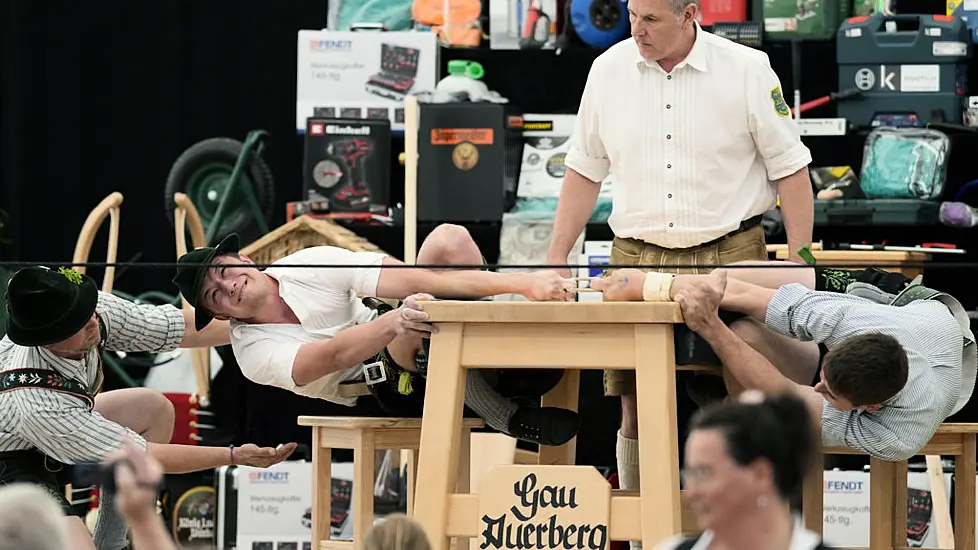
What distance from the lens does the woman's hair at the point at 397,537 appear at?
1.97 metres

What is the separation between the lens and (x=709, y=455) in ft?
6.49

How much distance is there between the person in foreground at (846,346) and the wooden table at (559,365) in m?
0.14

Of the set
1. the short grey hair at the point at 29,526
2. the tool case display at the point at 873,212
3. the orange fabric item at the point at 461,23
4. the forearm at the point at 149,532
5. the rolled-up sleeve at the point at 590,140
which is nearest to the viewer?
the short grey hair at the point at 29,526

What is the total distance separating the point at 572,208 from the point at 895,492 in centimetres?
105

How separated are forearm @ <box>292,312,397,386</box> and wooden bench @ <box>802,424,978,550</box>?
0.98 meters

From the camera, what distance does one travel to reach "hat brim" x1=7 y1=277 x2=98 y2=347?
3346 mm

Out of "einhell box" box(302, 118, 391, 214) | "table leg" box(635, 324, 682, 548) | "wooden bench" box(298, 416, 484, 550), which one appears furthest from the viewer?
"einhell box" box(302, 118, 391, 214)

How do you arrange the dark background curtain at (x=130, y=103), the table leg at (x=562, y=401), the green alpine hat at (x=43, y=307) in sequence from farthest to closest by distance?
the dark background curtain at (x=130, y=103), the table leg at (x=562, y=401), the green alpine hat at (x=43, y=307)

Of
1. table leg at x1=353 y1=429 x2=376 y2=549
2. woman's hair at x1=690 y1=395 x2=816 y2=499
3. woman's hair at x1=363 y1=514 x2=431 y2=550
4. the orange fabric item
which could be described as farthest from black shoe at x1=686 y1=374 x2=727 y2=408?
the orange fabric item

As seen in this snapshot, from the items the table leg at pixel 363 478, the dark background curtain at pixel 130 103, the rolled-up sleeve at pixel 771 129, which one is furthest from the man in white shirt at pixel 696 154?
the dark background curtain at pixel 130 103

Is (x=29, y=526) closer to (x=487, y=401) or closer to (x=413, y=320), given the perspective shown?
(x=413, y=320)

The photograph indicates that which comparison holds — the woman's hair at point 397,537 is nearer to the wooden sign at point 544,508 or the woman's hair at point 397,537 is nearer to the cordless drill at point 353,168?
the wooden sign at point 544,508

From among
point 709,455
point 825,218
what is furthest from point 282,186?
point 709,455

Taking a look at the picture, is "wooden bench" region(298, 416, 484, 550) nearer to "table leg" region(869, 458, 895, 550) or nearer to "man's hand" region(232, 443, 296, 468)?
"man's hand" region(232, 443, 296, 468)
